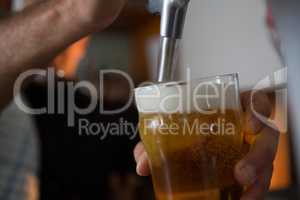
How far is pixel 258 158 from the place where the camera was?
350mm

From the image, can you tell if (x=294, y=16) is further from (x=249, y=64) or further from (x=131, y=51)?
(x=131, y=51)

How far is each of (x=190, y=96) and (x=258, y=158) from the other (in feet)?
0.23

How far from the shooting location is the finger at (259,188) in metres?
0.35

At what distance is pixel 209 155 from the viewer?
339 mm

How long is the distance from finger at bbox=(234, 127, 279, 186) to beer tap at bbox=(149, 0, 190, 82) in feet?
0.27

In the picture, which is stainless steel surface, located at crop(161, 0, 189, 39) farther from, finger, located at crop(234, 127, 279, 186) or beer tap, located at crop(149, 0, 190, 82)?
finger, located at crop(234, 127, 279, 186)

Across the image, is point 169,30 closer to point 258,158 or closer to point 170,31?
point 170,31

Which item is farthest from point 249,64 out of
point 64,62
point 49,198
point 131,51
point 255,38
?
point 131,51

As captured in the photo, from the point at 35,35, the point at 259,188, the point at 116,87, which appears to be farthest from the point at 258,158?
the point at 116,87

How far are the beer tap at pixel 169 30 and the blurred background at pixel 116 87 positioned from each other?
0.03 m

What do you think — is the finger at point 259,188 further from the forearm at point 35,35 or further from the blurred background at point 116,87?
the forearm at point 35,35

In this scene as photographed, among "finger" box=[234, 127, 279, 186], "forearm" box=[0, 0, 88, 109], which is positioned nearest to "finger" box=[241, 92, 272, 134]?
"finger" box=[234, 127, 279, 186]

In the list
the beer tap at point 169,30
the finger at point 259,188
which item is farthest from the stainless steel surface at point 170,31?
the finger at point 259,188

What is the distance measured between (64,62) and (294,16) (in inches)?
19.0
